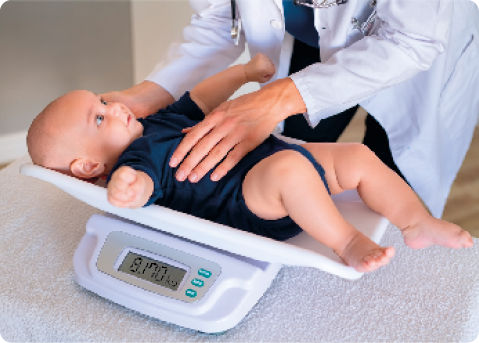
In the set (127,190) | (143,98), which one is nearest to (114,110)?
(143,98)

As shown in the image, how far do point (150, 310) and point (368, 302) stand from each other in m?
0.37

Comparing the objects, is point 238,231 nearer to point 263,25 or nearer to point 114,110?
point 114,110

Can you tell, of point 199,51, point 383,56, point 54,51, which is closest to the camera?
point 383,56

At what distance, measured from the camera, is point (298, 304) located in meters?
0.81

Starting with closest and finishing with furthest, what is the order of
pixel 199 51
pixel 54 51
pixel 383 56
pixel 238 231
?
pixel 238 231
pixel 383 56
pixel 199 51
pixel 54 51

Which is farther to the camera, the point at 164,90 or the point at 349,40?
the point at 164,90

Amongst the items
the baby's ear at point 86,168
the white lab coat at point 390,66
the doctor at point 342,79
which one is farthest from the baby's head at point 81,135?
the white lab coat at point 390,66

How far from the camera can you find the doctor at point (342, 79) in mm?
869

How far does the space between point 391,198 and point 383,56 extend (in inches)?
10.7

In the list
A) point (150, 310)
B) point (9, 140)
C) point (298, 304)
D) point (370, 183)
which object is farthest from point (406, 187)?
point (9, 140)

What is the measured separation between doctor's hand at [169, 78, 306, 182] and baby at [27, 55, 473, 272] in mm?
36

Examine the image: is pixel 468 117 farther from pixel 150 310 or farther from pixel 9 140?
pixel 9 140

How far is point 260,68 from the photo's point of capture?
1024mm

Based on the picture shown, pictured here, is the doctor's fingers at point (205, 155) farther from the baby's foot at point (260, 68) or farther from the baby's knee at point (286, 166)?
the baby's foot at point (260, 68)
